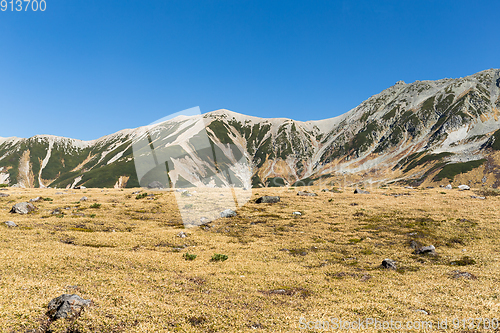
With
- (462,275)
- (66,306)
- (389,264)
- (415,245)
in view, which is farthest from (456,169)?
(66,306)

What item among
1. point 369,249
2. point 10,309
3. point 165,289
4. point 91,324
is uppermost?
point 10,309

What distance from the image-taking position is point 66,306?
31.3ft

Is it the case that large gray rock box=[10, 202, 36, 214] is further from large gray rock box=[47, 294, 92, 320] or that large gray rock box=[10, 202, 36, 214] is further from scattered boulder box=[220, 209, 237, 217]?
large gray rock box=[47, 294, 92, 320]

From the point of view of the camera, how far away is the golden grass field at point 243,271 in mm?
10484

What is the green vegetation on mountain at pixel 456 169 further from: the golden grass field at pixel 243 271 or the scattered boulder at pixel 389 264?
the scattered boulder at pixel 389 264

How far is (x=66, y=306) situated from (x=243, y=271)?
10429 millimetres

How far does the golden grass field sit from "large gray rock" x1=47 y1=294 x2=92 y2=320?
1.15 ft

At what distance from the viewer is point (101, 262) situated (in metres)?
15.9

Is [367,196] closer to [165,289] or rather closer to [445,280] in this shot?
[445,280]

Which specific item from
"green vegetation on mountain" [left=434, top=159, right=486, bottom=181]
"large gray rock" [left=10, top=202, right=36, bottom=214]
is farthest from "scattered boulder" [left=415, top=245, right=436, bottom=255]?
"green vegetation on mountain" [left=434, top=159, right=486, bottom=181]

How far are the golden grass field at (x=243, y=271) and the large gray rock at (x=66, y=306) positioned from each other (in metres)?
0.35

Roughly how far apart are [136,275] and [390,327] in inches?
528

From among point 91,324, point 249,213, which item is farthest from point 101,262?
point 249,213

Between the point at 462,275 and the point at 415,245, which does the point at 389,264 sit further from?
the point at 415,245
